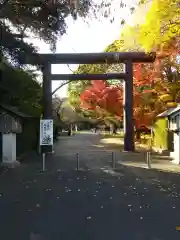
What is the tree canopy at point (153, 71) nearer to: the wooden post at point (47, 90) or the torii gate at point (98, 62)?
the torii gate at point (98, 62)

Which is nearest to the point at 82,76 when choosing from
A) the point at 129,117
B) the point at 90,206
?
the point at 129,117

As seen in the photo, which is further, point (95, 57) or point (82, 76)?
point (82, 76)

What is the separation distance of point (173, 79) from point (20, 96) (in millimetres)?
10515

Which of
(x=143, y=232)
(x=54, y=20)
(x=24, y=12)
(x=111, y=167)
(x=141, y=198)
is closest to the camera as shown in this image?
(x=143, y=232)

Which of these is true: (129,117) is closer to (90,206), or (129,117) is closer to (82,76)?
(82,76)

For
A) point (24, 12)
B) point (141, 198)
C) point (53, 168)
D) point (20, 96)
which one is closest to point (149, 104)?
point (20, 96)

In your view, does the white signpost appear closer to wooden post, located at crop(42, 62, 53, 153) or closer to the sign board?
the sign board

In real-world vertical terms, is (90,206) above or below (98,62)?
below

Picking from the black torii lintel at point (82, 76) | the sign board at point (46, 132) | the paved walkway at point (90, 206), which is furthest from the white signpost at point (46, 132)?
the black torii lintel at point (82, 76)

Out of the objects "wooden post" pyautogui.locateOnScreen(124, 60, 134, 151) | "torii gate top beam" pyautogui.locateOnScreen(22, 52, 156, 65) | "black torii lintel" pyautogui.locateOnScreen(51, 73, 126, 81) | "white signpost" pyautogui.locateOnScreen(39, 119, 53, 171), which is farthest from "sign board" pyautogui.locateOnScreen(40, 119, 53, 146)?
"wooden post" pyautogui.locateOnScreen(124, 60, 134, 151)

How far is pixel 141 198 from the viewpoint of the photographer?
8.88m

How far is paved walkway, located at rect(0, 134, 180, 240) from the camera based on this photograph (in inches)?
239

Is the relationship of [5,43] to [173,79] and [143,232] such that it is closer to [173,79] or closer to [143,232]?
[143,232]

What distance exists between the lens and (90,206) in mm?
8023
